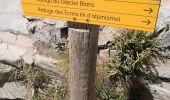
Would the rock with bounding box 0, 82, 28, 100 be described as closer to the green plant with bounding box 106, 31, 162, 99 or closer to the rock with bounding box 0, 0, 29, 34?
the rock with bounding box 0, 0, 29, 34

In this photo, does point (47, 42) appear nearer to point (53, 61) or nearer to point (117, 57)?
point (53, 61)

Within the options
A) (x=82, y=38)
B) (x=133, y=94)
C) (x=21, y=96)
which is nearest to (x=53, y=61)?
(x=21, y=96)

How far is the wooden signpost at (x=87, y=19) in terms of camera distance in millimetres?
2014

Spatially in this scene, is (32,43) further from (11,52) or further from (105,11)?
(105,11)

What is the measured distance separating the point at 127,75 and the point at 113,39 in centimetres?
42

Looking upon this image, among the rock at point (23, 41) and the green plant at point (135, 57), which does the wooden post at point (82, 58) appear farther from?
the rock at point (23, 41)

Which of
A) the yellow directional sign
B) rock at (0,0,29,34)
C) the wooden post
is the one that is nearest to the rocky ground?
rock at (0,0,29,34)

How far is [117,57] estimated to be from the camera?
138 inches

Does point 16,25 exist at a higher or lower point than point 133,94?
higher

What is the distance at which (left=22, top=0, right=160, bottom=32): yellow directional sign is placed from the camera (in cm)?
200

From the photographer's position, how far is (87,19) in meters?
2.15

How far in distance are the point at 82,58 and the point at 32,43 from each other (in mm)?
1728

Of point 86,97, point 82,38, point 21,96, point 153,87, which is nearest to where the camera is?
point 82,38

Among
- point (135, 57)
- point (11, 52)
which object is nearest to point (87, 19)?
point (135, 57)
